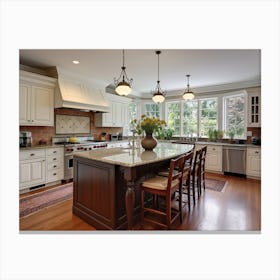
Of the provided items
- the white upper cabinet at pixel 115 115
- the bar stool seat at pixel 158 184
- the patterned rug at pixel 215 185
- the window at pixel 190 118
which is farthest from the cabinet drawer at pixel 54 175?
the window at pixel 190 118

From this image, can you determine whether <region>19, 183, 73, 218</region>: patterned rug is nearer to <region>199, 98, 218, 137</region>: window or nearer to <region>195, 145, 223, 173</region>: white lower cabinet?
<region>195, 145, 223, 173</region>: white lower cabinet

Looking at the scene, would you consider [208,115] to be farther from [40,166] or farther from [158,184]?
[40,166]

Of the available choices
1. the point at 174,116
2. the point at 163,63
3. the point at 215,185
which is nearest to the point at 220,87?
the point at 174,116

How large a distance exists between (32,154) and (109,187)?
7.04ft

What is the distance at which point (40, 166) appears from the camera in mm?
3377

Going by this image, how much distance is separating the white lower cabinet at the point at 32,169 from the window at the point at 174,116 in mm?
4160

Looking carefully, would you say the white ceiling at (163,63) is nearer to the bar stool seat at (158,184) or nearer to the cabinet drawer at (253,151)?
the cabinet drawer at (253,151)

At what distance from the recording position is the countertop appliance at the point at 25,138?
3404mm
